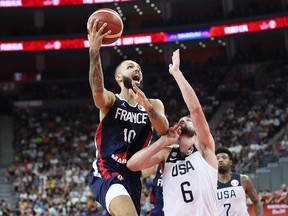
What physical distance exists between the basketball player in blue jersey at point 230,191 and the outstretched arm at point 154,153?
2.53 m

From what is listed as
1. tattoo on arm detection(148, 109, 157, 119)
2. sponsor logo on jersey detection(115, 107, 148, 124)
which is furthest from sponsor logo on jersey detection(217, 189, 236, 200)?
tattoo on arm detection(148, 109, 157, 119)

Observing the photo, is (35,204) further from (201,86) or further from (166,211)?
(166,211)

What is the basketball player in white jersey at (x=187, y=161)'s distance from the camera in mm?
5863

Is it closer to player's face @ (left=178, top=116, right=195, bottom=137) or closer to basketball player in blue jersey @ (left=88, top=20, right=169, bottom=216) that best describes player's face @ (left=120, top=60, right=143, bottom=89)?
basketball player in blue jersey @ (left=88, top=20, right=169, bottom=216)

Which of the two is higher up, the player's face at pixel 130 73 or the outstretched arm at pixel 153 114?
the player's face at pixel 130 73

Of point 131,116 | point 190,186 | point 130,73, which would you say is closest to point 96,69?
point 130,73

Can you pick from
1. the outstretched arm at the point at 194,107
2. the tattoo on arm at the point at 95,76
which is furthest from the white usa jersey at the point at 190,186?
the tattoo on arm at the point at 95,76

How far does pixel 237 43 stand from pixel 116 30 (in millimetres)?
31570

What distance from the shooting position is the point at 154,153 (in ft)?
19.3

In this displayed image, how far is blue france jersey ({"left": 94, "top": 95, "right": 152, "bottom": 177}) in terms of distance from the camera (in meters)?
6.20

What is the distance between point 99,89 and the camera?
19.6 feet

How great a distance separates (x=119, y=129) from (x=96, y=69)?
72 cm

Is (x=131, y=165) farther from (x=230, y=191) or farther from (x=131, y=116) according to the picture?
(x=230, y=191)

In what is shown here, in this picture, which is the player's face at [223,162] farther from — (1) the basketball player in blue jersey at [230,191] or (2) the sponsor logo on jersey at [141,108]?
(2) the sponsor logo on jersey at [141,108]
